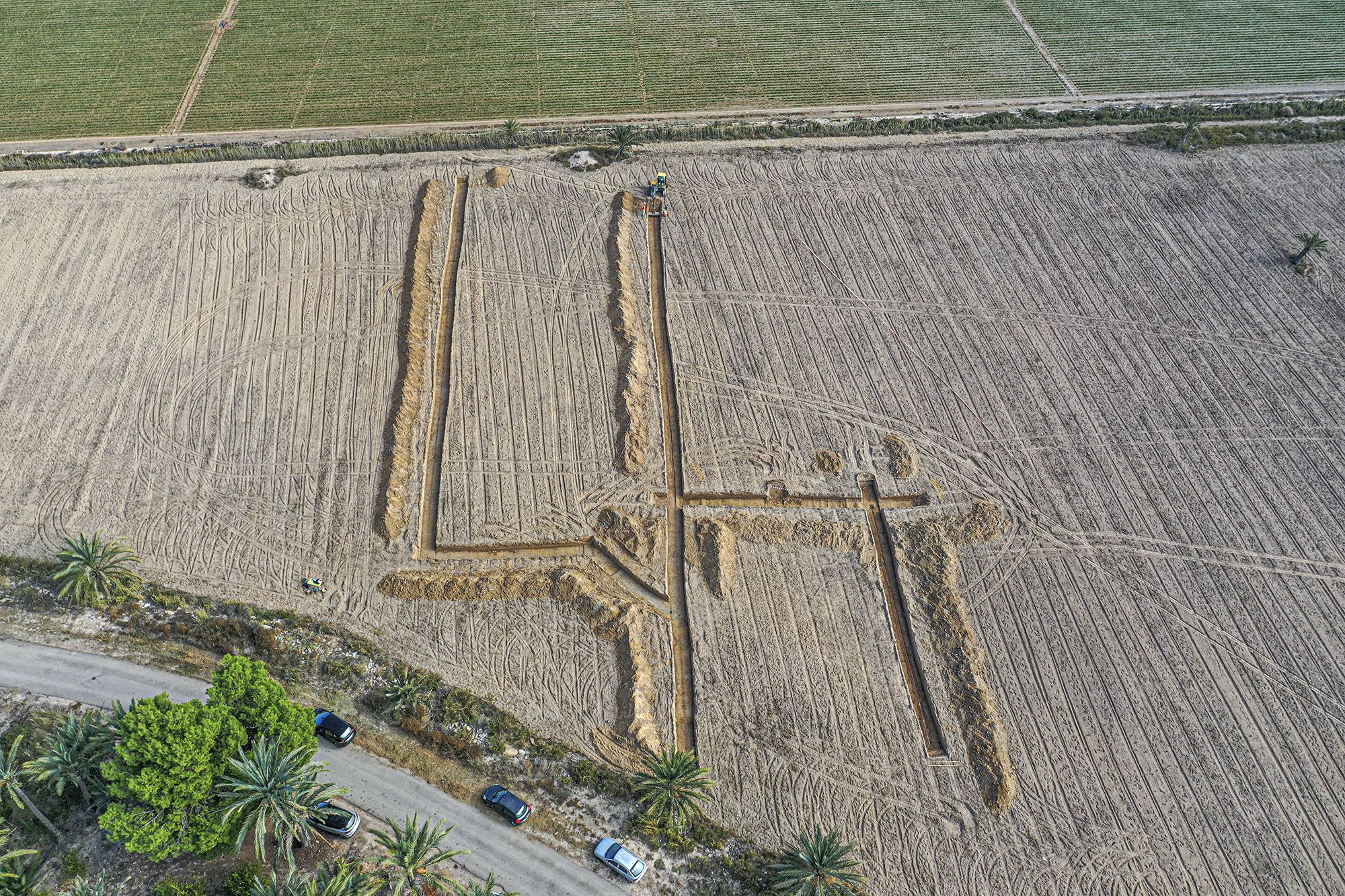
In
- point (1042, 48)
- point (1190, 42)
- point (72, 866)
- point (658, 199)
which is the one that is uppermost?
point (1190, 42)

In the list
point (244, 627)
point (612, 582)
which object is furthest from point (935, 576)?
point (244, 627)

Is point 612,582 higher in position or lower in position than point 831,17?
lower

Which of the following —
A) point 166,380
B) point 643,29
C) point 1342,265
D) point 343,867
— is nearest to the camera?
point 343,867

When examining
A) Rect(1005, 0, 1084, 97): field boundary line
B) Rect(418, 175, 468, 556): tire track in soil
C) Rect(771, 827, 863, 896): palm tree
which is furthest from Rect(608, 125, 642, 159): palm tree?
Rect(771, 827, 863, 896): palm tree

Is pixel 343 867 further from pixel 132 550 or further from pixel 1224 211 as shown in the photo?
pixel 1224 211

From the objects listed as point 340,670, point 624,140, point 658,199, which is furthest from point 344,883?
point 624,140

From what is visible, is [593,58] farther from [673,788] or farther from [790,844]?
[790,844]

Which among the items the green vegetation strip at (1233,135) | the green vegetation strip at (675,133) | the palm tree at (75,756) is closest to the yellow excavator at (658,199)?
the green vegetation strip at (675,133)
